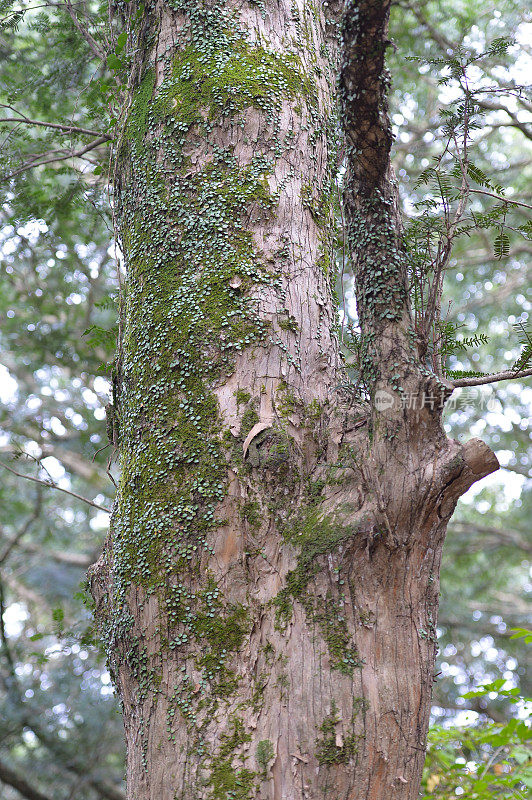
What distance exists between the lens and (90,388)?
559 centimetres

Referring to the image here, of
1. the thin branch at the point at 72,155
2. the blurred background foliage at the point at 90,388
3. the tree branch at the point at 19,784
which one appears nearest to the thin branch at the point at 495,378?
the blurred background foliage at the point at 90,388

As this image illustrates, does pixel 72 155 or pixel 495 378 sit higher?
pixel 72 155

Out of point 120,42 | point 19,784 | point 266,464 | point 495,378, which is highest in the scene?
point 120,42

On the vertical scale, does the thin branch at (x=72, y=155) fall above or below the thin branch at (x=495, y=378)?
above

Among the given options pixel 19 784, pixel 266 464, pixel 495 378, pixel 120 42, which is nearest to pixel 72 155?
pixel 120 42

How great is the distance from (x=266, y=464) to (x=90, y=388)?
4033mm

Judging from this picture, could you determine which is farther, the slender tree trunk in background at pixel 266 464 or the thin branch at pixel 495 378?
the thin branch at pixel 495 378

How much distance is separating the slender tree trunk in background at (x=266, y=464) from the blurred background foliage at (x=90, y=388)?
448mm

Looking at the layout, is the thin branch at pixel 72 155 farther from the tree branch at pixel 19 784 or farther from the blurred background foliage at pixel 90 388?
the tree branch at pixel 19 784

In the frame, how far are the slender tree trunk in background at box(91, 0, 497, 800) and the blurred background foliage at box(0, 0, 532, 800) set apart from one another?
0.45 m

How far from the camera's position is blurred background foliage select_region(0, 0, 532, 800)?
11.7 ft

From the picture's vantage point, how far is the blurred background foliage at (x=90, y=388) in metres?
3.58

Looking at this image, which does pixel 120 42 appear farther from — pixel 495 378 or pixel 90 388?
pixel 90 388

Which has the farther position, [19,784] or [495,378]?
[19,784]
